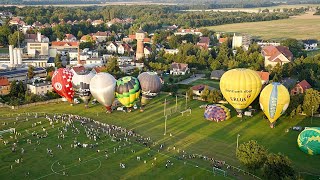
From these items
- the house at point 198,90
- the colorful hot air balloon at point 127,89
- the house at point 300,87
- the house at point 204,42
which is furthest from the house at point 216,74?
the house at point 204,42

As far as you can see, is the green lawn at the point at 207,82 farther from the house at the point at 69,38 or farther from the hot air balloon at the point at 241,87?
the house at the point at 69,38

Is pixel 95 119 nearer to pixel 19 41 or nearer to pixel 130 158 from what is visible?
pixel 130 158

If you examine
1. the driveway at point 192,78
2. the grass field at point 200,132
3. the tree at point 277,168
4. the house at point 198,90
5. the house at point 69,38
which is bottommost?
the grass field at point 200,132

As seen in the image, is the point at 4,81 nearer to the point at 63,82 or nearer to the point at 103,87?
the point at 63,82

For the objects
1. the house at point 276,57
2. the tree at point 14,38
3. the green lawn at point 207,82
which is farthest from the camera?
the tree at point 14,38

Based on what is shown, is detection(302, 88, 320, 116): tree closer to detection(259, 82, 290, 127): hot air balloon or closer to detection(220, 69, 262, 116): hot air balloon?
detection(259, 82, 290, 127): hot air balloon

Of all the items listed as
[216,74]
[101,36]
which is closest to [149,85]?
[216,74]
